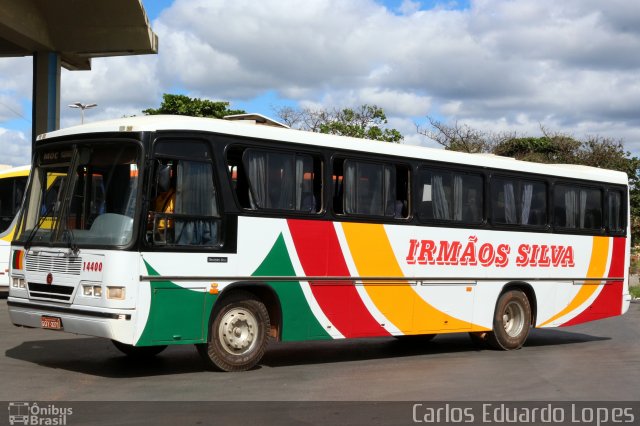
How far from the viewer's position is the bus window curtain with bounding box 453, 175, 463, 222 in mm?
14219

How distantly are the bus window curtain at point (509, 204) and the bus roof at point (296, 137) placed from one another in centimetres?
34

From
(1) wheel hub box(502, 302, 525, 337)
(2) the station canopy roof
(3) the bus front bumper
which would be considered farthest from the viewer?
(2) the station canopy roof

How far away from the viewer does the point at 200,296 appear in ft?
35.1

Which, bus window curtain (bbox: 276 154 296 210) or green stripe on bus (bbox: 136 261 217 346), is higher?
bus window curtain (bbox: 276 154 296 210)

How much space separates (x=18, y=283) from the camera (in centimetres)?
1116

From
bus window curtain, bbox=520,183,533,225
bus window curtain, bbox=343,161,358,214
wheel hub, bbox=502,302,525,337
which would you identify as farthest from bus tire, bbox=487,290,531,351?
bus window curtain, bbox=343,161,358,214

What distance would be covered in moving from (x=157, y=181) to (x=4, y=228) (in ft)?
48.8

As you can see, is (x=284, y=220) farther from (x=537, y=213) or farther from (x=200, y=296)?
(x=537, y=213)

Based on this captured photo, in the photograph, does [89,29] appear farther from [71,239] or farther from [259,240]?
[71,239]

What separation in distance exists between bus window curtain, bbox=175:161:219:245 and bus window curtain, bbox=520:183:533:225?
21.2 ft

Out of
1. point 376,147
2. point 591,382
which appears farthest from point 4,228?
point 591,382

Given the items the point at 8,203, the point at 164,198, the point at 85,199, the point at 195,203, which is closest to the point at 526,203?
the point at 195,203

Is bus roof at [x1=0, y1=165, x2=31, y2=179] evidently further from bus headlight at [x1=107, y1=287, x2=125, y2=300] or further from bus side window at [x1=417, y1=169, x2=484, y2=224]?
bus headlight at [x1=107, y1=287, x2=125, y2=300]
